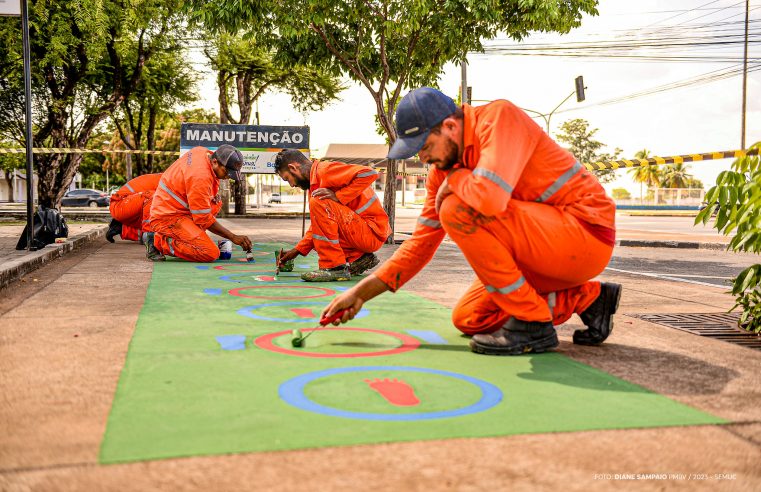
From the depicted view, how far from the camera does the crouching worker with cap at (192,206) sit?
7.48m

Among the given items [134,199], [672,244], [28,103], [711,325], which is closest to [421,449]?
[711,325]

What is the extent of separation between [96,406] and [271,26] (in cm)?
1086

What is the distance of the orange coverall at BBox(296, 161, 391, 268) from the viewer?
6391 millimetres

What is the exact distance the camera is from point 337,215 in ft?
21.2

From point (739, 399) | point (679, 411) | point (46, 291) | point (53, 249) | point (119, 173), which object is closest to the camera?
point (679, 411)

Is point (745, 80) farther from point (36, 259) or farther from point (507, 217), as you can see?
point (507, 217)

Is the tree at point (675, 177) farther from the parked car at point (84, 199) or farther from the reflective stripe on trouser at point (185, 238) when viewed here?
the reflective stripe on trouser at point (185, 238)

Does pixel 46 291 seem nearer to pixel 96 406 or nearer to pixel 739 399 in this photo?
pixel 96 406

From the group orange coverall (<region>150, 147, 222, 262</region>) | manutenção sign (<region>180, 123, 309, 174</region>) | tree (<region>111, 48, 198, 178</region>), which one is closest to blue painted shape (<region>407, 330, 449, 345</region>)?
orange coverall (<region>150, 147, 222, 262</region>)

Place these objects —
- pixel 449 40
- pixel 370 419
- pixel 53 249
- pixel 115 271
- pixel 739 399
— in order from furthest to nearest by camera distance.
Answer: pixel 449 40 → pixel 53 249 → pixel 115 271 → pixel 739 399 → pixel 370 419

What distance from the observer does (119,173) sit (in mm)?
60094

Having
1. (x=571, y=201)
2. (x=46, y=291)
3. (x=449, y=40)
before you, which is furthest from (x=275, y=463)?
(x=449, y=40)

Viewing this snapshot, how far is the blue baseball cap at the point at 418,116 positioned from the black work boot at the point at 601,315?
1280 millimetres

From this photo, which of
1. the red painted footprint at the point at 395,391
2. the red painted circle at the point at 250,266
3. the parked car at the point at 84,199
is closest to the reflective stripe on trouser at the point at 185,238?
the red painted circle at the point at 250,266
